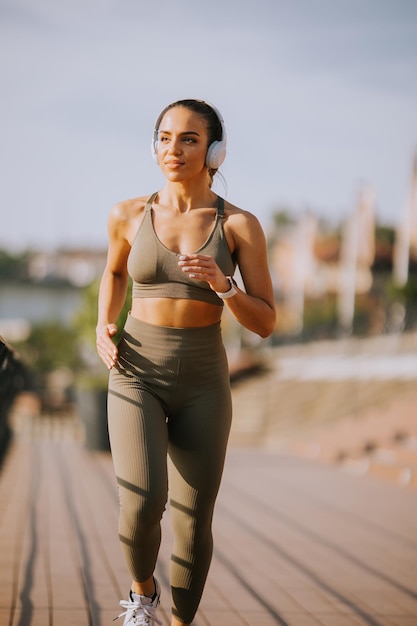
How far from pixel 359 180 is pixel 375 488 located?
97.9 ft

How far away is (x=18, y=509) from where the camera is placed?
6.91m

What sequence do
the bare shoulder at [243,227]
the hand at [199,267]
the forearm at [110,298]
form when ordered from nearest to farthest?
the hand at [199,267] < the bare shoulder at [243,227] < the forearm at [110,298]

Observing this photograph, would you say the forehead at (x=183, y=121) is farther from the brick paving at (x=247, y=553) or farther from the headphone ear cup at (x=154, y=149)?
the brick paving at (x=247, y=553)

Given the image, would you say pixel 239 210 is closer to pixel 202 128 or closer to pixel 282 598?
pixel 202 128

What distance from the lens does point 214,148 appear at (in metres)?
3.00

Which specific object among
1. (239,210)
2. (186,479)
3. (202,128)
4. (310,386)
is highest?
(202,128)

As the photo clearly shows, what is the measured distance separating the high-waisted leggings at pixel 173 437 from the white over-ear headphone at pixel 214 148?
1.77 feet

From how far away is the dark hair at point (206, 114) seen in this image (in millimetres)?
2994

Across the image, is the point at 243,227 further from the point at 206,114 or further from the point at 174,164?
the point at 206,114

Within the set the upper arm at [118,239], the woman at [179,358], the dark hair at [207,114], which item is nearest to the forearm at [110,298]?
the upper arm at [118,239]

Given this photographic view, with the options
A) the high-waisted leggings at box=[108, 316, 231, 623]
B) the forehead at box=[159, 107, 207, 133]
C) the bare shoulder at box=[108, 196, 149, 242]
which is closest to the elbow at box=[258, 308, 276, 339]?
the high-waisted leggings at box=[108, 316, 231, 623]

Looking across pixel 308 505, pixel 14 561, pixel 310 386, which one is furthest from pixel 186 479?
pixel 310 386

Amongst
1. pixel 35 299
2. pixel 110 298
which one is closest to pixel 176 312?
pixel 110 298

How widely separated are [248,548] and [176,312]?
10.5 ft
